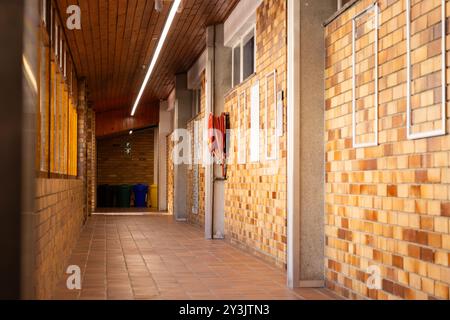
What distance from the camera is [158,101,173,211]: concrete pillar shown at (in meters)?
20.7

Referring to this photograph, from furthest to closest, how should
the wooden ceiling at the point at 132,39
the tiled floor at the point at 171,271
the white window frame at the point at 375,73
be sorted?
the wooden ceiling at the point at 132,39 → the tiled floor at the point at 171,271 → the white window frame at the point at 375,73

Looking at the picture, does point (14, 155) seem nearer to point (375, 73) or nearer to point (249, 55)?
point (375, 73)

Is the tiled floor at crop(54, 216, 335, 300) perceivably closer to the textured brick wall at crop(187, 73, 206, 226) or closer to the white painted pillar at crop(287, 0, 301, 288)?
the white painted pillar at crop(287, 0, 301, 288)

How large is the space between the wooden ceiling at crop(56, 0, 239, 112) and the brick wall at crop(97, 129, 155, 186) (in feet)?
32.8

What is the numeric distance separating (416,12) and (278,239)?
3748 millimetres

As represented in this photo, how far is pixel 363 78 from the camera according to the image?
5.09 metres

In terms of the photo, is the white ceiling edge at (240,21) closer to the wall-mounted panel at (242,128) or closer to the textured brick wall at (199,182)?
the wall-mounted panel at (242,128)

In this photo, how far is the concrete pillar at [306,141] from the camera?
584cm

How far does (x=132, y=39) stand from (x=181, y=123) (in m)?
5.26

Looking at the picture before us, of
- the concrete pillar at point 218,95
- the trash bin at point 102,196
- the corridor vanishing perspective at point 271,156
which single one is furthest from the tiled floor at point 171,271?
the trash bin at point 102,196

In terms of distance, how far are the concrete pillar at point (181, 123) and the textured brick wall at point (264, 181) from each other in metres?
5.84

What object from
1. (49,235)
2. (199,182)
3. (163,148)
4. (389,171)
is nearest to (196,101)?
(199,182)

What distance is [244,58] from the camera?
999 cm

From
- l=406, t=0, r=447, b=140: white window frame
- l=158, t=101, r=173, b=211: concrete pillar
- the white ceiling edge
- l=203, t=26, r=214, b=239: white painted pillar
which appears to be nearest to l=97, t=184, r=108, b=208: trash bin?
l=158, t=101, r=173, b=211: concrete pillar
